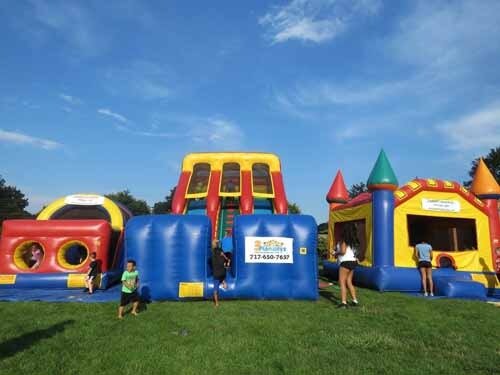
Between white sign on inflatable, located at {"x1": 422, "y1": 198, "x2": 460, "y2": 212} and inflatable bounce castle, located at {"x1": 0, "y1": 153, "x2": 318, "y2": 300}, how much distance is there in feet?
14.3

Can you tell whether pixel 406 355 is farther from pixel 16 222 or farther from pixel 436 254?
pixel 16 222

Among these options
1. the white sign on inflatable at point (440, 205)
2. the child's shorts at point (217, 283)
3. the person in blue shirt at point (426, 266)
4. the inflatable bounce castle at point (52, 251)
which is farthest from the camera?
the white sign on inflatable at point (440, 205)

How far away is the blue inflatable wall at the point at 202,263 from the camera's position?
7.42 metres

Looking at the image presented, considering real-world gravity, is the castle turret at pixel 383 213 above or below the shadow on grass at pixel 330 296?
above

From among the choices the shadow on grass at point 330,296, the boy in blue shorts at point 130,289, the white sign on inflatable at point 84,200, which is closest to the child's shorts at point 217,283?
the boy in blue shorts at point 130,289

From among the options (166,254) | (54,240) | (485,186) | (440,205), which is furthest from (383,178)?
(54,240)

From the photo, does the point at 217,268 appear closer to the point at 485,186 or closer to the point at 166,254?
the point at 166,254

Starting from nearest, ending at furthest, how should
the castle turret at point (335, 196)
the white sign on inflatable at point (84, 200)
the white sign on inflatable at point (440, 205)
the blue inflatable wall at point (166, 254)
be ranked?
1. the blue inflatable wall at point (166, 254)
2. the white sign on inflatable at point (440, 205)
3. the white sign on inflatable at point (84, 200)
4. the castle turret at point (335, 196)

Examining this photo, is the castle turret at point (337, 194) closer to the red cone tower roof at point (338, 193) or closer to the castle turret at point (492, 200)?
the red cone tower roof at point (338, 193)

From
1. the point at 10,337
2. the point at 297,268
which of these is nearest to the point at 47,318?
the point at 10,337

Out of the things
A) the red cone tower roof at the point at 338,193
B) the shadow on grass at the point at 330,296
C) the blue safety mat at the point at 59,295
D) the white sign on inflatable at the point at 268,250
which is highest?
the red cone tower roof at the point at 338,193

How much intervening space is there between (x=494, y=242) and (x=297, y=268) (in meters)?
6.57

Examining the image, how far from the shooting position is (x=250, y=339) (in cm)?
450

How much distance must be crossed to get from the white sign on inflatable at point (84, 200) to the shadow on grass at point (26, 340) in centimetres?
738
